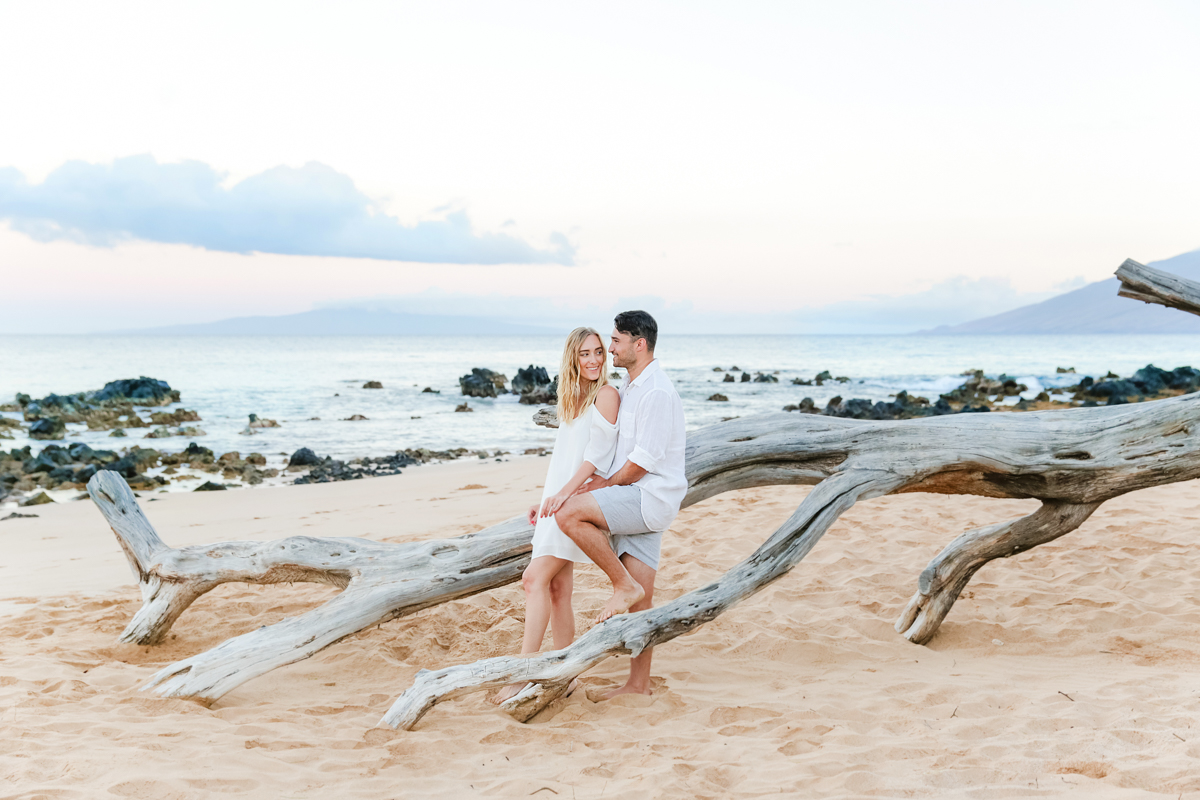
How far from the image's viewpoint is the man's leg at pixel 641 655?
14.3ft

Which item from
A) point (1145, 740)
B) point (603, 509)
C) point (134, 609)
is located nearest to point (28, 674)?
point (134, 609)

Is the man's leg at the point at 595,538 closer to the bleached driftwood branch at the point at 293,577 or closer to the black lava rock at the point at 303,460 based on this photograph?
the bleached driftwood branch at the point at 293,577

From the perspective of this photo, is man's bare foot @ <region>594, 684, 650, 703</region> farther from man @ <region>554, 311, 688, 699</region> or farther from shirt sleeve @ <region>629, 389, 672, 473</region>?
shirt sleeve @ <region>629, 389, 672, 473</region>

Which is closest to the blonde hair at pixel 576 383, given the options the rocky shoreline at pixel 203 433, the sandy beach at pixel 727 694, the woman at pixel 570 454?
the woman at pixel 570 454

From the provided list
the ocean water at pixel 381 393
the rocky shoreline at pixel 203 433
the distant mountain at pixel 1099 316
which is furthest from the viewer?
the distant mountain at pixel 1099 316

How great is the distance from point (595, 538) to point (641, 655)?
0.79 meters

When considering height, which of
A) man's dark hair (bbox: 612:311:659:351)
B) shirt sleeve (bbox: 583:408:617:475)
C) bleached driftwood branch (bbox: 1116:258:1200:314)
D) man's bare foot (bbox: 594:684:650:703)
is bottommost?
man's bare foot (bbox: 594:684:650:703)

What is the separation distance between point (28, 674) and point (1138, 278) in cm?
651

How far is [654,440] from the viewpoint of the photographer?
4.06 metres

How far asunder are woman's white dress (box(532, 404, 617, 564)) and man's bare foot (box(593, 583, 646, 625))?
24 centimetres

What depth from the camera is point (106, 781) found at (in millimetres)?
3355

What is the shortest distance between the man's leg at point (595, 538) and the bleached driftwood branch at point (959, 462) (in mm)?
320

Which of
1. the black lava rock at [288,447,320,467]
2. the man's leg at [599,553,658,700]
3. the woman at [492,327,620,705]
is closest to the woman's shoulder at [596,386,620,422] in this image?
the woman at [492,327,620,705]

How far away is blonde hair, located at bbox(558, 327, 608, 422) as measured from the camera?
13.9ft
